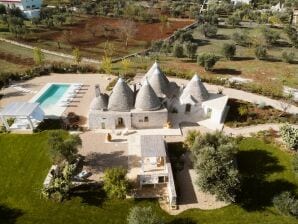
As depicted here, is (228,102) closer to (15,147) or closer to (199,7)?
(15,147)

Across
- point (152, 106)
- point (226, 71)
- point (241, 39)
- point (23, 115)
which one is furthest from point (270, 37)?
point (23, 115)

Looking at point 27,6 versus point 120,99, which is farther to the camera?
point 27,6

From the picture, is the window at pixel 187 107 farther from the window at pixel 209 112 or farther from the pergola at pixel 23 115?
the pergola at pixel 23 115

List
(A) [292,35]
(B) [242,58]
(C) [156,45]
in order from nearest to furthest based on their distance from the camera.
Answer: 1. (B) [242,58]
2. (C) [156,45]
3. (A) [292,35]

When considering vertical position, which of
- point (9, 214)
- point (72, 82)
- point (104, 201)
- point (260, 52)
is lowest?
point (9, 214)

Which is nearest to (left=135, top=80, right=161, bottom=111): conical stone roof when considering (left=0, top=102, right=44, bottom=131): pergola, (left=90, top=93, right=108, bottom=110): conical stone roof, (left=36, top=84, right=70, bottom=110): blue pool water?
(left=90, top=93, right=108, bottom=110): conical stone roof

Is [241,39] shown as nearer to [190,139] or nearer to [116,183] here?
[190,139]

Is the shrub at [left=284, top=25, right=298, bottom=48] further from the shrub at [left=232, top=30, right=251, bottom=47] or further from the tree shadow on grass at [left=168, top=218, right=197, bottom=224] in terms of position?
the tree shadow on grass at [left=168, top=218, right=197, bottom=224]
